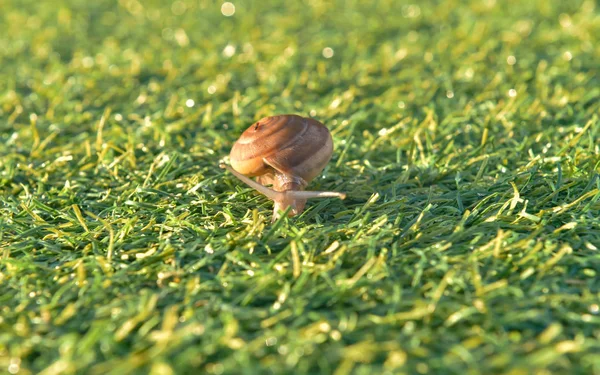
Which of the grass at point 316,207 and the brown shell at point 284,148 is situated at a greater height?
the brown shell at point 284,148

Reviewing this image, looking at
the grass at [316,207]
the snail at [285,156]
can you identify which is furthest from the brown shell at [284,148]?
the grass at [316,207]

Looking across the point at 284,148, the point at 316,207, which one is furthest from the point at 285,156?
the point at 316,207

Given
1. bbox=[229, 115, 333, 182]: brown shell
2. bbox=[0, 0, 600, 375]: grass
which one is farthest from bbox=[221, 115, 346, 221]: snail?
bbox=[0, 0, 600, 375]: grass

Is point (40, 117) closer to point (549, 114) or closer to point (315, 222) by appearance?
point (315, 222)

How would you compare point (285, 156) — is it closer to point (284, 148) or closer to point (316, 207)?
point (284, 148)

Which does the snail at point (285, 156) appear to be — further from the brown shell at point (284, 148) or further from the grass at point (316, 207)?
the grass at point (316, 207)
